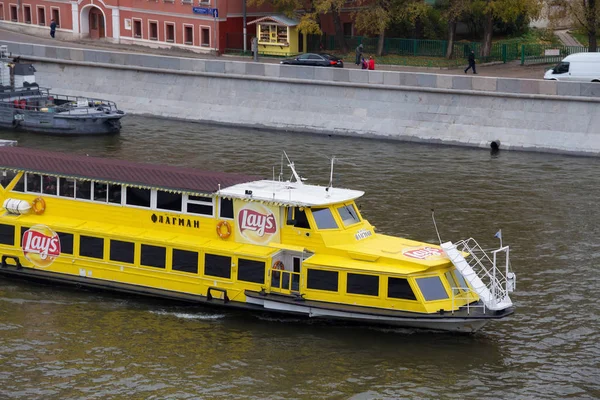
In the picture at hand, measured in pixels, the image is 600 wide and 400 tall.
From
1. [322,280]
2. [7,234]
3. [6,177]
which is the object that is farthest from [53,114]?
[322,280]

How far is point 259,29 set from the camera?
70500 mm

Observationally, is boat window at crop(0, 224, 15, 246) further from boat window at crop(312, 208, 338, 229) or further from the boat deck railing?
the boat deck railing

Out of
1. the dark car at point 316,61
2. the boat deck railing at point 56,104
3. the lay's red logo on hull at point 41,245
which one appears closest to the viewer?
the lay's red logo on hull at point 41,245

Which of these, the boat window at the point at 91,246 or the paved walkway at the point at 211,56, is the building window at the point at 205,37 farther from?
the boat window at the point at 91,246

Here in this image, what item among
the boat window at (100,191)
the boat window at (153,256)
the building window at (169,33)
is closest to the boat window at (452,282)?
the boat window at (153,256)

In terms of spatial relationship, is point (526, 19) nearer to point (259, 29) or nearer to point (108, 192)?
point (259, 29)

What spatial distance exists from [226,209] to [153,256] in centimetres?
233

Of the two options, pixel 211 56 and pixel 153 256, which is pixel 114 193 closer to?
pixel 153 256

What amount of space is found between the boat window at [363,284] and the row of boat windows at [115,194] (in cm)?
402

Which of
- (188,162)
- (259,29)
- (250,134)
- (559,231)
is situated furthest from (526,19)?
(559,231)

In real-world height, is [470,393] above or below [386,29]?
below

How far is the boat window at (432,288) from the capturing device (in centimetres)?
2652

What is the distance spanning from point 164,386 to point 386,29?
161 ft

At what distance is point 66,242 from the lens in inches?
1202
